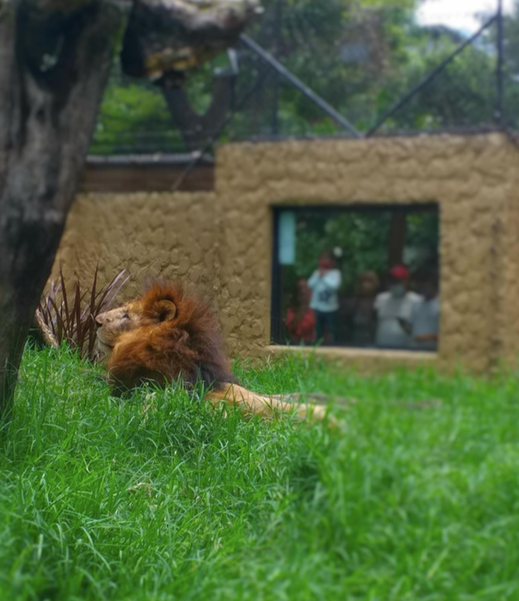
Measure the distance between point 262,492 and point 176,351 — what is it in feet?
2.19

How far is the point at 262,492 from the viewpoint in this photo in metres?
2.47

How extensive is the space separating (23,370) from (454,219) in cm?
432

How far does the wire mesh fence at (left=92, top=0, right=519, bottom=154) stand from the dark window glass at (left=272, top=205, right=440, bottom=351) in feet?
3.04

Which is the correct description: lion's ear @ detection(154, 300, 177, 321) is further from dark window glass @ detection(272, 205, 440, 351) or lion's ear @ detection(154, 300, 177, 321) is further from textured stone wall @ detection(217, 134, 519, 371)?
dark window glass @ detection(272, 205, 440, 351)

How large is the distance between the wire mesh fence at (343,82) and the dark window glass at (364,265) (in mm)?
926

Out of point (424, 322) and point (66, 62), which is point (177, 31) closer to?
point (66, 62)

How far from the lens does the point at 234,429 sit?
2.87 meters

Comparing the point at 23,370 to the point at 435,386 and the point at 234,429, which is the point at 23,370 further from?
the point at 435,386

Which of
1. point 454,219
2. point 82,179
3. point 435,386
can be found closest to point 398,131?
point 454,219

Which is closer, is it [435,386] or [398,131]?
[435,386]

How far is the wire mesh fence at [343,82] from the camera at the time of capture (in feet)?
25.8

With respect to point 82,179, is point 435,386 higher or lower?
lower

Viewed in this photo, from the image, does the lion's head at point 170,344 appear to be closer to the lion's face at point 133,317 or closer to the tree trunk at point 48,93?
the lion's face at point 133,317

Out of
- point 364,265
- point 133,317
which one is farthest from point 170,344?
point 364,265
